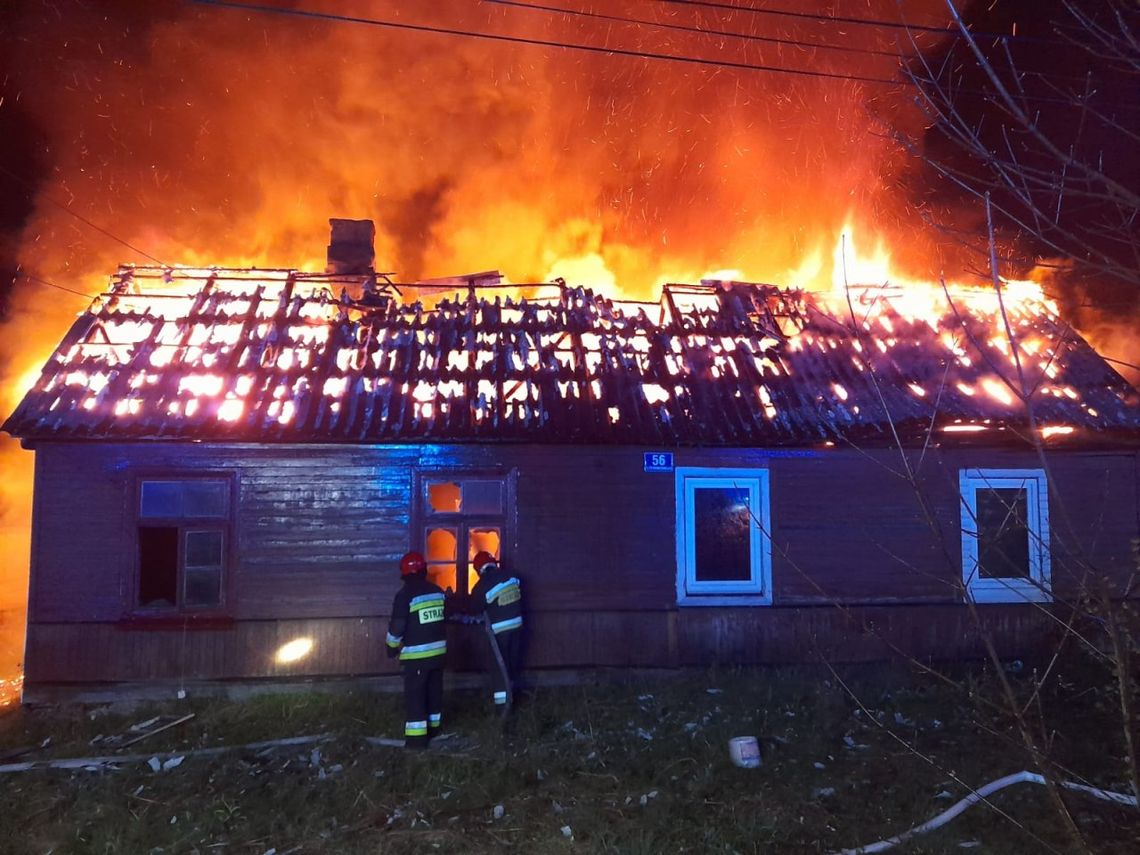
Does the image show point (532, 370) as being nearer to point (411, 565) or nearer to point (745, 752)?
point (411, 565)

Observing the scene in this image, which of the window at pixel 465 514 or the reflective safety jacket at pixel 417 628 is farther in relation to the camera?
the window at pixel 465 514

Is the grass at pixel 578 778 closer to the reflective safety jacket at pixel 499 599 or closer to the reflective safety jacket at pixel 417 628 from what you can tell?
the reflective safety jacket at pixel 417 628

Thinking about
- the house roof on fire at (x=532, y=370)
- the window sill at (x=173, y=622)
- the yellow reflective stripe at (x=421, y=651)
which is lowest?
the yellow reflective stripe at (x=421, y=651)

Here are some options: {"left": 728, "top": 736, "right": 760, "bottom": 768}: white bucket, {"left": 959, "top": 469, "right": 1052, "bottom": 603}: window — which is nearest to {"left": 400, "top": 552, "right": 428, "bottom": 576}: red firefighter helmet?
{"left": 728, "top": 736, "right": 760, "bottom": 768}: white bucket

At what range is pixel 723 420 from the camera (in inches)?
360

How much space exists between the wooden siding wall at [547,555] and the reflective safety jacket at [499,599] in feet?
3.03

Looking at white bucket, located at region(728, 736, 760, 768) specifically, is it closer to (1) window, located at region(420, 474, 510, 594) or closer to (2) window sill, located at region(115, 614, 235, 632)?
(1) window, located at region(420, 474, 510, 594)

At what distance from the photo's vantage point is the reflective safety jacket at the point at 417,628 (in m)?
7.12

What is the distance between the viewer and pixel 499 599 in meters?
7.79

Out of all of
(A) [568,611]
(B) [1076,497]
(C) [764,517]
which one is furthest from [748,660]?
(B) [1076,497]

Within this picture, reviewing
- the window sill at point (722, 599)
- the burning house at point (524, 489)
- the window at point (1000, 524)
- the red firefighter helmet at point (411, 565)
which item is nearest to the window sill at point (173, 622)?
the burning house at point (524, 489)

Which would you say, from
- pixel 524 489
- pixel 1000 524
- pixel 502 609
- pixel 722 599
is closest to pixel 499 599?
pixel 502 609

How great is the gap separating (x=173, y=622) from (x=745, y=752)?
6.63 meters

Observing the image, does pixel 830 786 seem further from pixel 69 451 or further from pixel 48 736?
pixel 69 451
